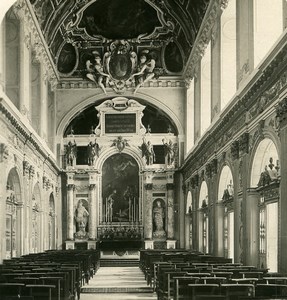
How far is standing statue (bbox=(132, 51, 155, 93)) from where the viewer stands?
103ft

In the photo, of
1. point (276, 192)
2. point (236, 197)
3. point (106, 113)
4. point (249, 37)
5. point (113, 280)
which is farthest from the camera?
point (106, 113)

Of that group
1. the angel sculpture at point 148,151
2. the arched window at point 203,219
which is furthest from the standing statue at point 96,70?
the arched window at point 203,219

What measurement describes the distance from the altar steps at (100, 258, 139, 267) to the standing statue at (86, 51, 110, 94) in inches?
338

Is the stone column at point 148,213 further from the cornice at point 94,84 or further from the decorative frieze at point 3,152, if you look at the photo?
the decorative frieze at point 3,152

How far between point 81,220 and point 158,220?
156 inches

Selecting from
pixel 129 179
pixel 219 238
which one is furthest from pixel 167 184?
pixel 219 238

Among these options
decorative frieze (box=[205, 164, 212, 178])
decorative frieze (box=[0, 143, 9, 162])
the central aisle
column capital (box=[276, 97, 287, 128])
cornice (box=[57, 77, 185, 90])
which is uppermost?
cornice (box=[57, 77, 185, 90])

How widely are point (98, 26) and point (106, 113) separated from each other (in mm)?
4587

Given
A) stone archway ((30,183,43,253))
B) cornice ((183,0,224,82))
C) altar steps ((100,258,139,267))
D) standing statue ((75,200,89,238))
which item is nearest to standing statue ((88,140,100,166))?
standing statue ((75,200,89,238))

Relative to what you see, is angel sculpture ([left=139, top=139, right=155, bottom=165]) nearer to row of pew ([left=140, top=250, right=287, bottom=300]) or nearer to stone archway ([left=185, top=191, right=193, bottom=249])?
stone archway ([left=185, top=191, right=193, bottom=249])

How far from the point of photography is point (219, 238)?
2194 centimetres

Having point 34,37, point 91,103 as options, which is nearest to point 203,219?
point 91,103

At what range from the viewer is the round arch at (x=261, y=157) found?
1577 centimetres

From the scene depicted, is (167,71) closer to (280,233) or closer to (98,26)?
(98,26)
